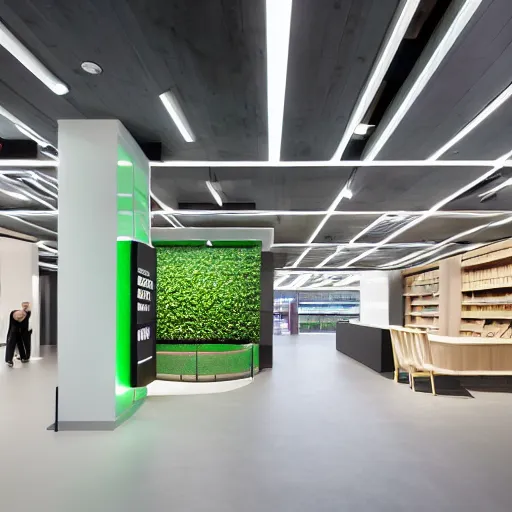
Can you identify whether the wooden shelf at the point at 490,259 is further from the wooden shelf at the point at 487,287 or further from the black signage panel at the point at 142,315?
the black signage panel at the point at 142,315

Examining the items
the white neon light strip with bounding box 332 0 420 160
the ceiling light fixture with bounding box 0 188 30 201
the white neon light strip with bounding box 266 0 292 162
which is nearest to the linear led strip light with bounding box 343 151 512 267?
the white neon light strip with bounding box 332 0 420 160

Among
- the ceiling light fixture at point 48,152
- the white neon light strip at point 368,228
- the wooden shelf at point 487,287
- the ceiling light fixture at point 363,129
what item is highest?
the ceiling light fixture at point 363,129

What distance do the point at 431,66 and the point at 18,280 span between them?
1148 centimetres

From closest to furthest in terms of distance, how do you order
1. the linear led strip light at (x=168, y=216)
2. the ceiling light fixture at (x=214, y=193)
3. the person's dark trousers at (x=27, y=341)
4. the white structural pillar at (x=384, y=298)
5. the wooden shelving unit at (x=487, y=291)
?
the ceiling light fixture at (x=214, y=193)
the linear led strip light at (x=168, y=216)
the wooden shelving unit at (x=487, y=291)
the person's dark trousers at (x=27, y=341)
the white structural pillar at (x=384, y=298)

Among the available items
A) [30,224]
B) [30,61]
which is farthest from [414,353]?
[30,224]

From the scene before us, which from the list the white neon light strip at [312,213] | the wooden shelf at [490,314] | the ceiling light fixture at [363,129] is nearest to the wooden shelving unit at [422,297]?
the wooden shelf at [490,314]

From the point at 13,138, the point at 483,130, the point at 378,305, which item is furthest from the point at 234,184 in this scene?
the point at 378,305

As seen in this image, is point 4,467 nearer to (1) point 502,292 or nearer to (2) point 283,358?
(2) point 283,358

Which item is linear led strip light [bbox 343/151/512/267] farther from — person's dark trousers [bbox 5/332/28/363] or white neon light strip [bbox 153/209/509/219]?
person's dark trousers [bbox 5/332/28/363]

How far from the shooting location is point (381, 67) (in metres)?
3.52

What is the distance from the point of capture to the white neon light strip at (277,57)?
288 cm

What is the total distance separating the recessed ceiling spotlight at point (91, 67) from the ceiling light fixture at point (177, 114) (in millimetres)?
599

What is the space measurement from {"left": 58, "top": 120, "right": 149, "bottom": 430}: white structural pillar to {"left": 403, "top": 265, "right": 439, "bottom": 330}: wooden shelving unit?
9741 millimetres

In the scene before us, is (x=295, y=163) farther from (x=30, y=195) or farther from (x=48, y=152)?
(x=30, y=195)
